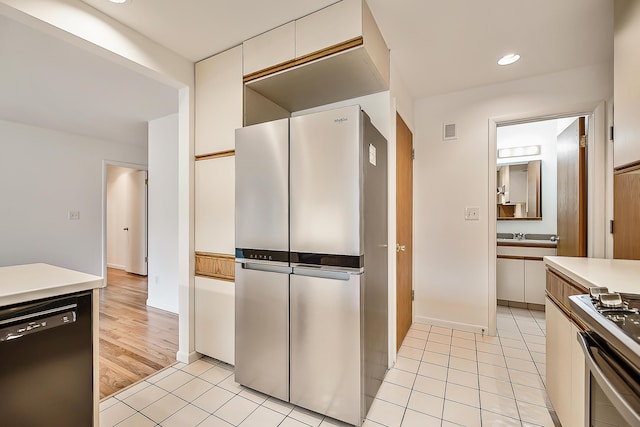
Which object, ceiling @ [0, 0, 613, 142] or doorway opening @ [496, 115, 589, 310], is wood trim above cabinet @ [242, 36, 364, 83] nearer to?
ceiling @ [0, 0, 613, 142]

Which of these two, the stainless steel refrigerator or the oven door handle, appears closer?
the oven door handle

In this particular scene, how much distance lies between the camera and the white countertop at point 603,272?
1.05 m

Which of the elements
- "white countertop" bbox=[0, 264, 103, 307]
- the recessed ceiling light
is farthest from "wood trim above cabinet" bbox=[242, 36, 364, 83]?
"white countertop" bbox=[0, 264, 103, 307]

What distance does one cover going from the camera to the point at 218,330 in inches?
83.7

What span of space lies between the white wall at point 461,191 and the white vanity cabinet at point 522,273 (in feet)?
2.99

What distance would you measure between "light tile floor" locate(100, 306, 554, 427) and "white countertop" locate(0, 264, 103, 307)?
92 cm

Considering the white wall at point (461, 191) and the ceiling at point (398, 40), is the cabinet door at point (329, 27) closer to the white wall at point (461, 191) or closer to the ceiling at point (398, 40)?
the ceiling at point (398, 40)

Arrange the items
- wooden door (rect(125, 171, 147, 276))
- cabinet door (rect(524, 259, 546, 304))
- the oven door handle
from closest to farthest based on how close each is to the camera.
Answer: the oven door handle
cabinet door (rect(524, 259, 546, 304))
wooden door (rect(125, 171, 147, 276))

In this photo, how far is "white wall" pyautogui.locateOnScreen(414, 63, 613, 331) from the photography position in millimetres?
2568

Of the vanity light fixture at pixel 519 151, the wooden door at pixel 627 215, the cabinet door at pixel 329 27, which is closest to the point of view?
the wooden door at pixel 627 215

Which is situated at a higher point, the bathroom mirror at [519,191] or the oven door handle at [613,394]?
the bathroom mirror at [519,191]

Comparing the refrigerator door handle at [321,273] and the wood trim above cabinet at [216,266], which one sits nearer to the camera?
the refrigerator door handle at [321,273]

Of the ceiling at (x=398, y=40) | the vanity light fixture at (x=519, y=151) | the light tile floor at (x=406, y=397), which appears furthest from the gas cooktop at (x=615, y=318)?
the vanity light fixture at (x=519, y=151)

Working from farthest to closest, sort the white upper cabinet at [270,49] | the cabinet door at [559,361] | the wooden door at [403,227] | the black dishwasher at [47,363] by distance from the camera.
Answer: the wooden door at [403,227] → the white upper cabinet at [270,49] → the cabinet door at [559,361] → the black dishwasher at [47,363]
